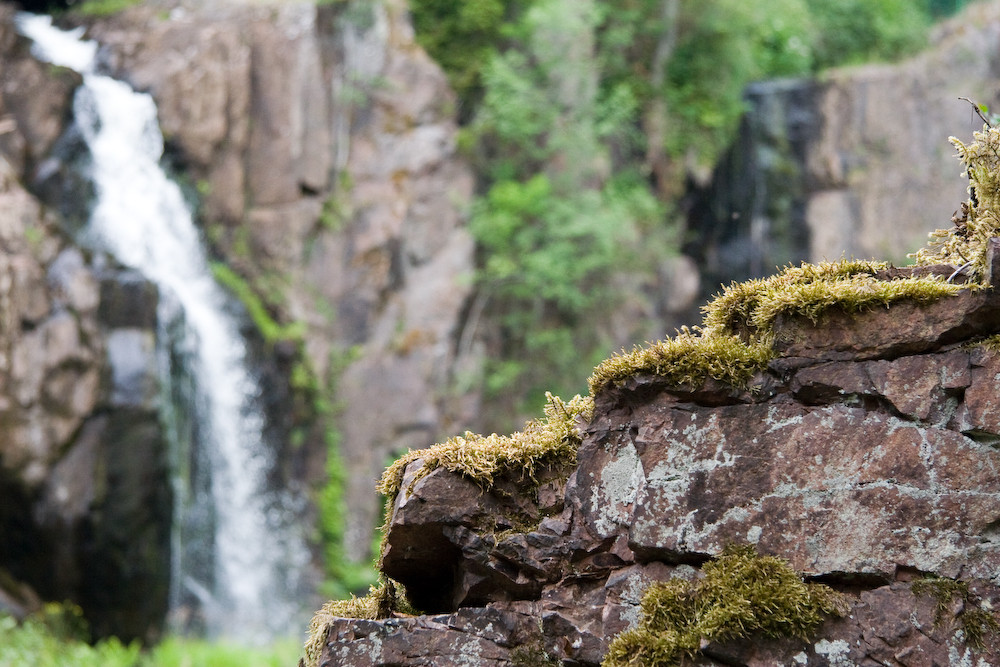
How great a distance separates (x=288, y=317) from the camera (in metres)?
13.5

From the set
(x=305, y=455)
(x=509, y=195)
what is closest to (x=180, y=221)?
(x=305, y=455)

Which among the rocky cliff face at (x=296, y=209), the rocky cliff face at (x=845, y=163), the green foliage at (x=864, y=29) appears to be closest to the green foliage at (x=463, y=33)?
the rocky cliff face at (x=296, y=209)

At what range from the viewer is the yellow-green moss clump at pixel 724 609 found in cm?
252

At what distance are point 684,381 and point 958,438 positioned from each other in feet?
2.73

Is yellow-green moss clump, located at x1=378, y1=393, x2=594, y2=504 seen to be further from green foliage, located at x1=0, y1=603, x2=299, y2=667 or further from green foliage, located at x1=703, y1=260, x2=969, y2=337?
green foliage, located at x1=0, y1=603, x2=299, y2=667

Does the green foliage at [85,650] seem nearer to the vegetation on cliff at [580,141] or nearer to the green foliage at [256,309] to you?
the green foliage at [256,309]

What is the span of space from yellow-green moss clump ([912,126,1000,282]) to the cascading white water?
10531 millimetres

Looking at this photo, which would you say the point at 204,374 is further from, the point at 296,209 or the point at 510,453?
the point at 510,453

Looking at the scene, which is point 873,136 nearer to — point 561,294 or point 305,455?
point 561,294

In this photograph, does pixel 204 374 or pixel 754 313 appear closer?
pixel 754 313

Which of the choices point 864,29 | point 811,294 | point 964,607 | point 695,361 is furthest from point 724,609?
point 864,29

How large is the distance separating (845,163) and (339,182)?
33.1 feet

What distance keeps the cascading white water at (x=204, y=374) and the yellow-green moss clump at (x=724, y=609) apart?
33.1 feet

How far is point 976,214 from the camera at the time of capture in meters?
2.81
